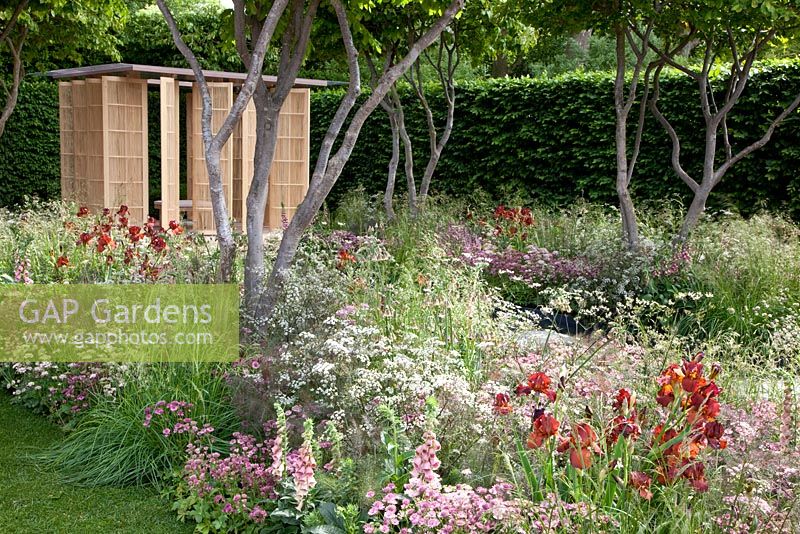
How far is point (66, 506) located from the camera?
3.51 m

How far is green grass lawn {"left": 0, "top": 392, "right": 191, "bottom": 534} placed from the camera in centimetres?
334

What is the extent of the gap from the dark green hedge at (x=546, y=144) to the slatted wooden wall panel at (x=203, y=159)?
93.4 inches

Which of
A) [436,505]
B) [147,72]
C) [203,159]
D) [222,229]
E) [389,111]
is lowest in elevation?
[436,505]

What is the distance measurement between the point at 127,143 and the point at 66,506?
851cm

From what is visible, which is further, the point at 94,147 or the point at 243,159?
the point at 243,159

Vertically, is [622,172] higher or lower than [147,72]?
lower

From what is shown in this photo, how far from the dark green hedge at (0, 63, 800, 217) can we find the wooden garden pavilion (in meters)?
1.48

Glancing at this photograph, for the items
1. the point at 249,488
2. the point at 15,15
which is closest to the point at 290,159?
the point at 15,15

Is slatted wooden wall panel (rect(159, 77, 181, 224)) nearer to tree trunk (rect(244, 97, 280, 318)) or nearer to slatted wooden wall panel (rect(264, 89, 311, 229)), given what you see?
slatted wooden wall panel (rect(264, 89, 311, 229))

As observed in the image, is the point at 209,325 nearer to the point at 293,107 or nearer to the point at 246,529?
the point at 246,529

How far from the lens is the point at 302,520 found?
3051 mm

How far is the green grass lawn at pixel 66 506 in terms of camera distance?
11.0ft

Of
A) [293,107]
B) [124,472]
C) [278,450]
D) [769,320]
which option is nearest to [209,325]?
[124,472]

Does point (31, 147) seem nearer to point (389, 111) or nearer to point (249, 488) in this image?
point (389, 111)
